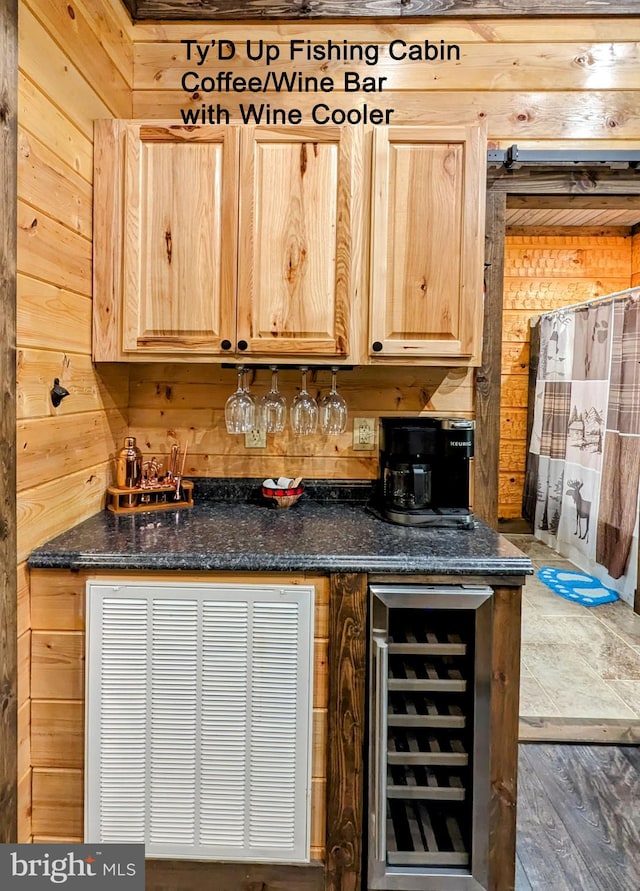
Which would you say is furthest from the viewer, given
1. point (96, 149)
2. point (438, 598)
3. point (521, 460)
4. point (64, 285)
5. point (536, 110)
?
point (521, 460)

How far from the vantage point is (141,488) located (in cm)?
199

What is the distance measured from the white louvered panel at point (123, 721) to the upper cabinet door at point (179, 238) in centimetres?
87

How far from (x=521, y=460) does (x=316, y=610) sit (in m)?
4.20

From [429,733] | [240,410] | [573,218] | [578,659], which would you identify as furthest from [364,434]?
A: [573,218]

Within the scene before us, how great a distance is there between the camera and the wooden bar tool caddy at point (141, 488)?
6.45 ft

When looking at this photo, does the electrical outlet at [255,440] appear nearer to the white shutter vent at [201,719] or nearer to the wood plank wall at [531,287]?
the white shutter vent at [201,719]

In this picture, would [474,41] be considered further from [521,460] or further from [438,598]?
[521,460]

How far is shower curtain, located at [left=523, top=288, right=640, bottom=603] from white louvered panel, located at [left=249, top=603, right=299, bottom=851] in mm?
2850

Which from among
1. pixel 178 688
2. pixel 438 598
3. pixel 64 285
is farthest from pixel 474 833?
pixel 64 285

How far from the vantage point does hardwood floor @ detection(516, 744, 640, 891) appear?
1667 millimetres

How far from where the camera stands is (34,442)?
1.50 m

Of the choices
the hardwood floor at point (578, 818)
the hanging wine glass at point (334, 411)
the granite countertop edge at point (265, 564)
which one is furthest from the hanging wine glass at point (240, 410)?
the hardwood floor at point (578, 818)

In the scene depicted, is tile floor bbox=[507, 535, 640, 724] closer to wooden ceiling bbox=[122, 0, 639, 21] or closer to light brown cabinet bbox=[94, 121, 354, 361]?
light brown cabinet bbox=[94, 121, 354, 361]

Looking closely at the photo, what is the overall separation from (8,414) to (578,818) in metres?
2.13
